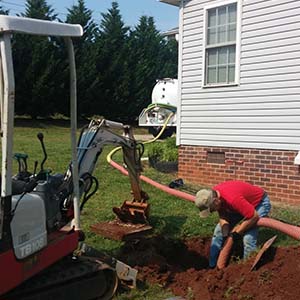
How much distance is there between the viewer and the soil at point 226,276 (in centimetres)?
557

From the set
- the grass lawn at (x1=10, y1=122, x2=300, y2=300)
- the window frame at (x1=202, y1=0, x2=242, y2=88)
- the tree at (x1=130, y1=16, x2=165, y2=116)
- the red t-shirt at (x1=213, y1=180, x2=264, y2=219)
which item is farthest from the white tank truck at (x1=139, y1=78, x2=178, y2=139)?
the red t-shirt at (x1=213, y1=180, x2=264, y2=219)

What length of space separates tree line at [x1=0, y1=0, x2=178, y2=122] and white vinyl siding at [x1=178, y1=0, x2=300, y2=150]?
13146 millimetres

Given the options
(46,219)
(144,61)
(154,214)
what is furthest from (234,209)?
(144,61)

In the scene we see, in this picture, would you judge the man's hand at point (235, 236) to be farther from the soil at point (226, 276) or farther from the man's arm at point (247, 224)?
the soil at point (226, 276)

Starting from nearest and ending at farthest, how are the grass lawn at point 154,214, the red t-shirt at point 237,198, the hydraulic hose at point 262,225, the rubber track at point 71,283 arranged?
1. the rubber track at point 71,283
2. the red t-shirt at point 237,198
3. the hydraulic hose at point 262,225
4. the grass lawn at point 154,214

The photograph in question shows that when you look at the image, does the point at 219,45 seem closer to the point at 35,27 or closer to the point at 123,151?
the point at 123,151

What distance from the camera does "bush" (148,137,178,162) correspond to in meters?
13.9

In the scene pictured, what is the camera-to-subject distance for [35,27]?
436 cm

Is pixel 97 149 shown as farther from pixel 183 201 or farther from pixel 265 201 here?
pixel 183 201

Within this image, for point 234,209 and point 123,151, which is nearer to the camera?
point 234,209

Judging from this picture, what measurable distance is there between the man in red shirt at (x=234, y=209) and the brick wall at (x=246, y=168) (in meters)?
3.43

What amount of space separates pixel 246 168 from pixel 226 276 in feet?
17.6

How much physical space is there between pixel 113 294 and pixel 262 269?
161 centimetres

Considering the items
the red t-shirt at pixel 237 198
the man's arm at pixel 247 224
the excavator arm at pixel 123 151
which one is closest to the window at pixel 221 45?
the excavator arm at pixel 123 151
